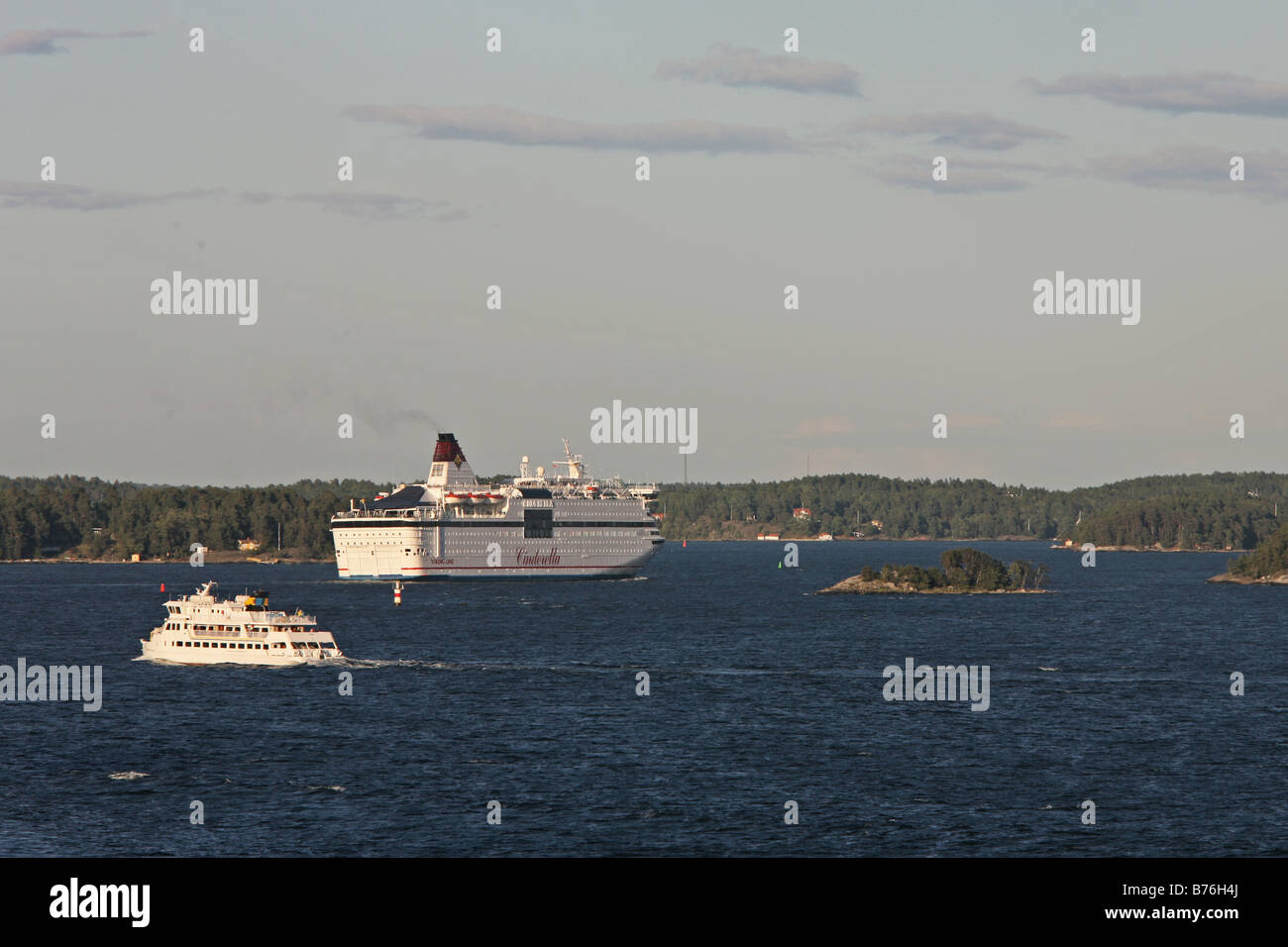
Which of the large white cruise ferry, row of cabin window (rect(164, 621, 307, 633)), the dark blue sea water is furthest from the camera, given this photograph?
row of cabin window (rect(164, 621, 307, 633))

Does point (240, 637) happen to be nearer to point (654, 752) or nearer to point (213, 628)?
point (213, 628)

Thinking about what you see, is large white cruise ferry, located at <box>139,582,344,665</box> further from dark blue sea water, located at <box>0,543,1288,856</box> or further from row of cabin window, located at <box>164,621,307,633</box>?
dark blue sea water, located at <box>0,543,1288,856</box>

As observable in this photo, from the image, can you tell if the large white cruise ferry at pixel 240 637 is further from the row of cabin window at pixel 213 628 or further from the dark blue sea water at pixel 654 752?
the dark blue sea water at pixel 654 752

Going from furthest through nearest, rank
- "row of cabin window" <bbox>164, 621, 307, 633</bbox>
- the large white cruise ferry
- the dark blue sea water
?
"row of cabin window" <bbox>164, 621, 307, 633</bbox> → the large white cruise ferry → the dark blue sea water

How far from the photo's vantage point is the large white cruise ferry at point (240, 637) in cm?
10456

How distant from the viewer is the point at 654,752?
234 feet

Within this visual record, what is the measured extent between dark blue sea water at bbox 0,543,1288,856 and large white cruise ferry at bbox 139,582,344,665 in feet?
6.69

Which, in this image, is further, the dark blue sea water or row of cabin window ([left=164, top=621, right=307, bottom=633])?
row of cabin window ([left=164, top=621, right=307, bottom=633])

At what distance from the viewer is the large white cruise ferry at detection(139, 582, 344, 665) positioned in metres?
105

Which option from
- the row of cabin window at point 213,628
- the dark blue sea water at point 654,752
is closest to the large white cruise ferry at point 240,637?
the row of cabin window at point 213,628

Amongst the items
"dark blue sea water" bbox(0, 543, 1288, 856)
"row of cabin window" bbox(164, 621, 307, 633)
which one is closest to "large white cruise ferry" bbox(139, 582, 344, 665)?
"row of cabin window" bbox(164, 621, 307, 633)

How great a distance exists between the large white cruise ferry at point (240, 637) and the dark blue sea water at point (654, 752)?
2.04m
